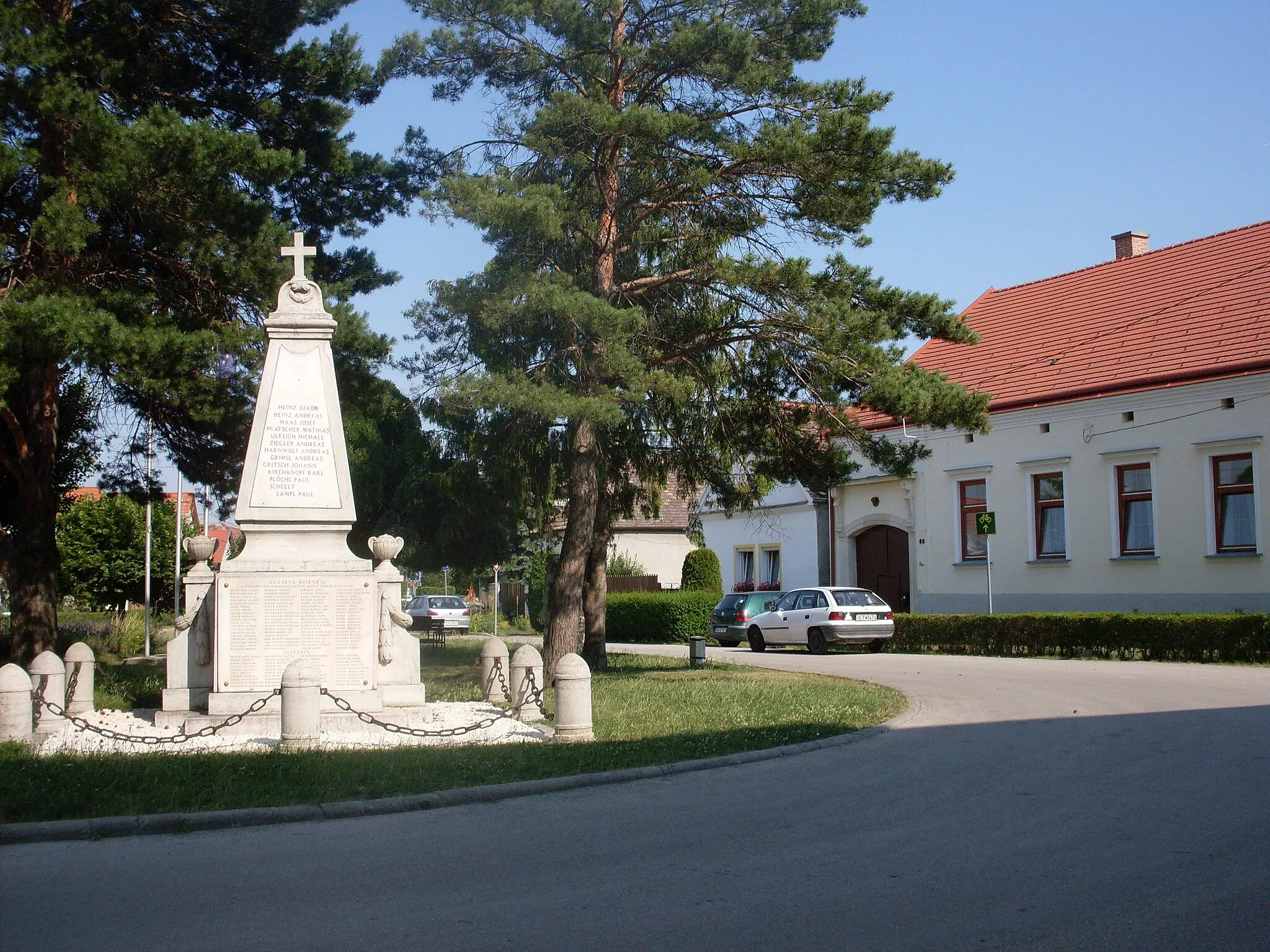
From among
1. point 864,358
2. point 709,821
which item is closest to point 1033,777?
point 709,821

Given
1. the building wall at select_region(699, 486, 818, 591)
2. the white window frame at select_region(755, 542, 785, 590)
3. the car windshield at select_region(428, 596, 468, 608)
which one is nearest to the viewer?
the building wall at select_region(699, 486, 818, 591)

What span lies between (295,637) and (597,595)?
32.1 ft

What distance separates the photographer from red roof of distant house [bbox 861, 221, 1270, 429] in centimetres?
2572

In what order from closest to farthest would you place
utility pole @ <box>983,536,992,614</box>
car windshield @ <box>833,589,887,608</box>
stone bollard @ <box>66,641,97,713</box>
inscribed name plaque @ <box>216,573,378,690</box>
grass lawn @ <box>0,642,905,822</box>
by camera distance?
grass lawn @ <box>0,642,905,822</box> → inscribed name plaque @ <box>216,573,378,690</box> → stone bollard @ <box>66,641,97,713</box> → utility pole @ <box>983,536,992,614</box> → car windshield @ <box>833,589,887,608</box>

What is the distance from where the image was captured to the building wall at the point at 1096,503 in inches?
963

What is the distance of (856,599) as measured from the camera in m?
28.6

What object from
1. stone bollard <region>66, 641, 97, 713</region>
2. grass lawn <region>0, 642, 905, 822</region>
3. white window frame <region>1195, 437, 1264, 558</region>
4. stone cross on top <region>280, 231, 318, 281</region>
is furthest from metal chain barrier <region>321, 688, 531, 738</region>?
white window frame <region>1195, 437, 1264, 558</region>

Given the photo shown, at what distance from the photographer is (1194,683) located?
1697cm

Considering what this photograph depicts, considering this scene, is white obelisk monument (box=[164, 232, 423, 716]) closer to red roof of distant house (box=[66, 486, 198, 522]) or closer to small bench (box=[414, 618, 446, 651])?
small bench (box=[414, 618, 446, 651])

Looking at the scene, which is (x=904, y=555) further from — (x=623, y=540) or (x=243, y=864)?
(x=243, y=864)

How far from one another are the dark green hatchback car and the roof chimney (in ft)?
43.6

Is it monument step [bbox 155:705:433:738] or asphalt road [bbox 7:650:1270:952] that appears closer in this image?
asphalt road [bbox 7:650:1270:952]

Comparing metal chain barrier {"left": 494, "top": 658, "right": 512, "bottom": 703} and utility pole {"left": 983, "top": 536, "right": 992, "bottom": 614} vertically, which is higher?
utility pole {"left": 983, "top": 536, "right": 992, "bottom": 614}

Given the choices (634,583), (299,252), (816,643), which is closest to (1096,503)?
(816,643)
